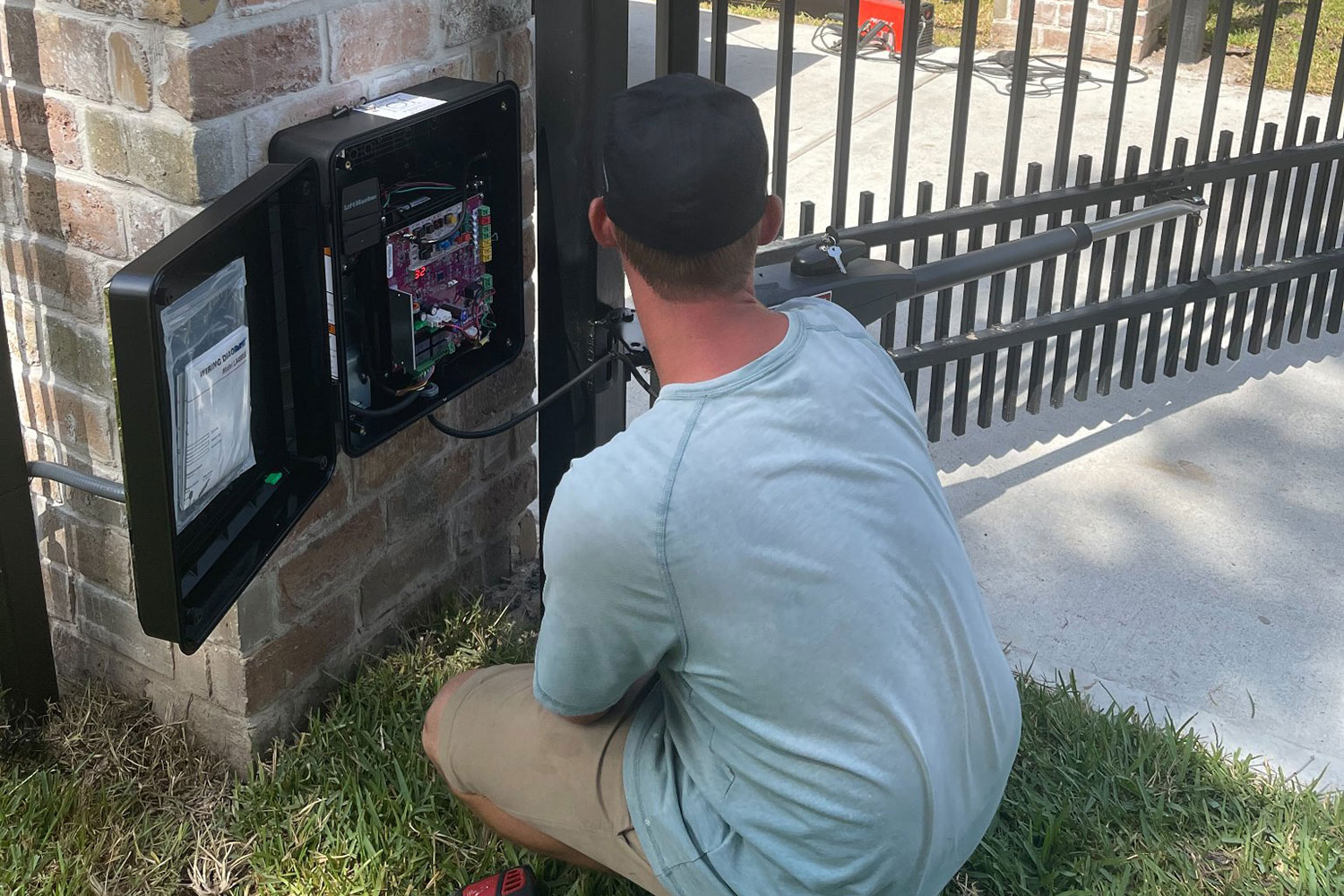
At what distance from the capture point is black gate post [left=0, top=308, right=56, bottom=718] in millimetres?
2229

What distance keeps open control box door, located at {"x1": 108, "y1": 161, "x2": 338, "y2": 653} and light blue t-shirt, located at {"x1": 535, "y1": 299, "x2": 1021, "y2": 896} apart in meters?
0.48

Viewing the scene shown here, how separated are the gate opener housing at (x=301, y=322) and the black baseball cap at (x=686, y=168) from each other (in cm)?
49

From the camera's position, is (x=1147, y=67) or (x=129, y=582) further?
(x=1147, y=67)

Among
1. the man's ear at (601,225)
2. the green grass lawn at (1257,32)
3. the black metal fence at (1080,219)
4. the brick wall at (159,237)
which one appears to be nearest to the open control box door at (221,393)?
the brick wall at (159,237)

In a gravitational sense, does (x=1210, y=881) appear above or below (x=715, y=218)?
below

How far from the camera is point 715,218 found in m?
1.75

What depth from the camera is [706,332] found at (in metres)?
1.75

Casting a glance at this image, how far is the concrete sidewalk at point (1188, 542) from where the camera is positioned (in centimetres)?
288

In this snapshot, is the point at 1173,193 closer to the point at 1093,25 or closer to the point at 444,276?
the point at 444,276

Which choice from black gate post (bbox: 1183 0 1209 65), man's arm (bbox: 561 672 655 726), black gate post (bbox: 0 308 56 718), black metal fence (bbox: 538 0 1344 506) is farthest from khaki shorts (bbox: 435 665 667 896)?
black gate post (bbox: 1183 0 1209 65)

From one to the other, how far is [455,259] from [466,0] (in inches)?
17.6

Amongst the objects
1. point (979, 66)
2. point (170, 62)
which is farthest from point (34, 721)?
point (979, 66)

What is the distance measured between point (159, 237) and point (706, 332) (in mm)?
875

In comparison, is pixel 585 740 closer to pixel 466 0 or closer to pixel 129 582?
pixel 129 582
